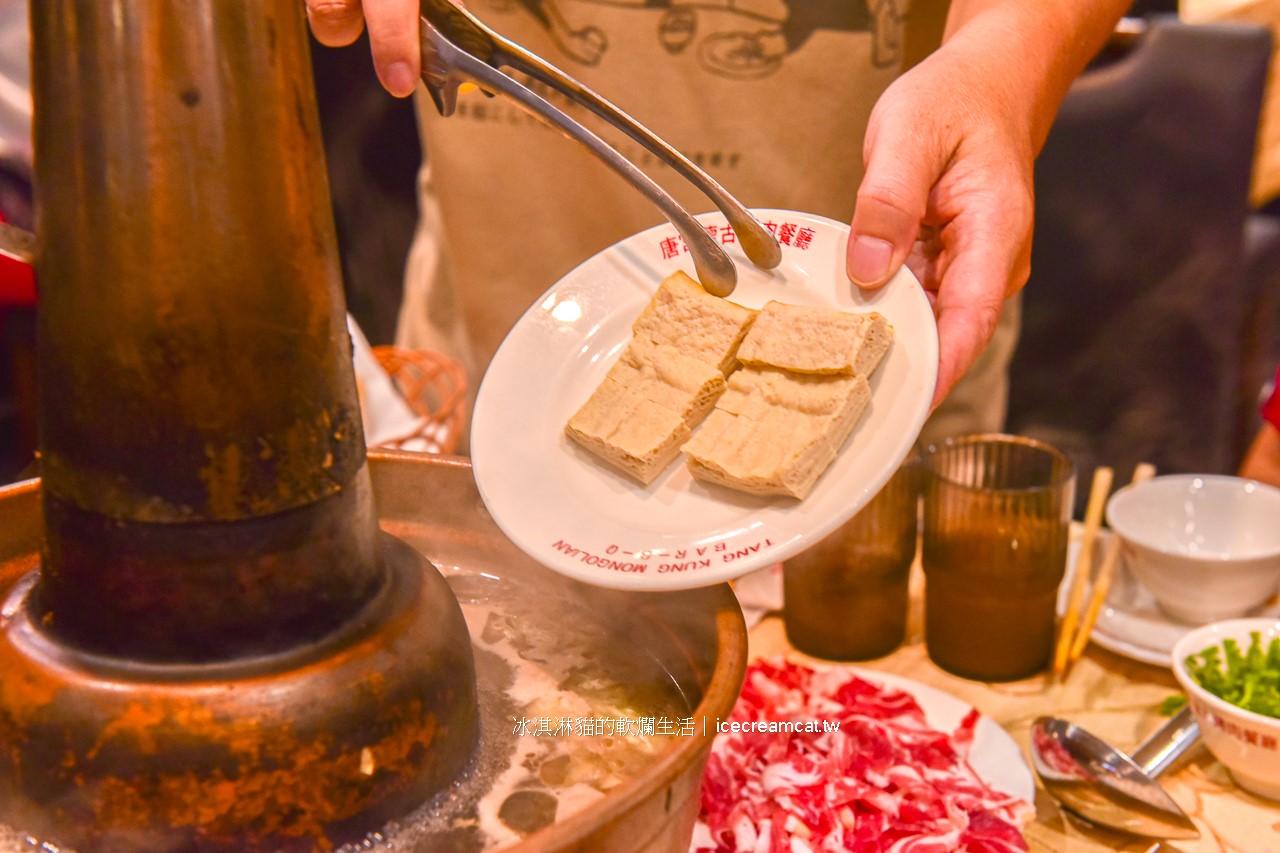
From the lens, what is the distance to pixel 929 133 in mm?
1502

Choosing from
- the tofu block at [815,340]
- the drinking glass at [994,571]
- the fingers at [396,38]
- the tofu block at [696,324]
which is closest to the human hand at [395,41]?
the fingers at [396,38]

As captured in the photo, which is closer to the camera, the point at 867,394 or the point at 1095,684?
the point at 867,394

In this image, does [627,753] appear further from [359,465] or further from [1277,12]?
[1277,12]

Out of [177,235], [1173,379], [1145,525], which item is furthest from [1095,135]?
[177,235]

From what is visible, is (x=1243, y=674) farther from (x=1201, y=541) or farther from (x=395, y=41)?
(x=395, y=41)

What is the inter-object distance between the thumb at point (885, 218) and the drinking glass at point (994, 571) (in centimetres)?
65

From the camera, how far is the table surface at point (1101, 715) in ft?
4.93

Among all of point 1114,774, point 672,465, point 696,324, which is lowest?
point 1114,774

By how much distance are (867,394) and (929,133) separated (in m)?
0.46

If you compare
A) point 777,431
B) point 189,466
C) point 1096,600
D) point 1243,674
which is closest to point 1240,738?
point 1243,674

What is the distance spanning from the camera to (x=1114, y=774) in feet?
5.05

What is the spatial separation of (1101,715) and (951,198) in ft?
3.05

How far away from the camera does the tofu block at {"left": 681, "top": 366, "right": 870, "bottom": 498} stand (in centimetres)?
122

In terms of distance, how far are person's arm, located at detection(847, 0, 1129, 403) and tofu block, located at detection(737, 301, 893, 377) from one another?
9 centimetres
